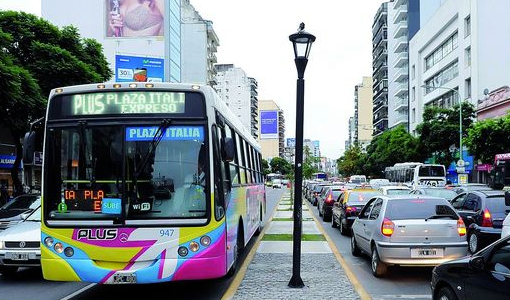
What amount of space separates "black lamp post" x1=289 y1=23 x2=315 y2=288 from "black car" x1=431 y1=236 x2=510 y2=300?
9.44ft

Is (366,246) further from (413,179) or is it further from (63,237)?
(413,179)

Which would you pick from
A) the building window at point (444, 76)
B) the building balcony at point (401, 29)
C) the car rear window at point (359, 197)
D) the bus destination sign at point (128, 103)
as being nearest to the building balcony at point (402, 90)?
the building balcony at point (401, 29)

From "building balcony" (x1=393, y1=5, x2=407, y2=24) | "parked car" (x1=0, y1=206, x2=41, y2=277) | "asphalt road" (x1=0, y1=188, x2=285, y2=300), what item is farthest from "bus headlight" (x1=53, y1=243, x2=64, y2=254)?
"building balcony" (x1=393, y1=5, x2=407, y2=24)

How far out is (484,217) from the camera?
12031mm

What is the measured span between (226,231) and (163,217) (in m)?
1.02

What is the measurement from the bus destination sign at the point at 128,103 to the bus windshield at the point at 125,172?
0.25 metres

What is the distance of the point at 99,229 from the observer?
7004mm

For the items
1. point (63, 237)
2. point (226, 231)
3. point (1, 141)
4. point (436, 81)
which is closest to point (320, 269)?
point (226, 231)

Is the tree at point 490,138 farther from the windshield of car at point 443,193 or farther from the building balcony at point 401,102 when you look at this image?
the building balcony at point 401,102

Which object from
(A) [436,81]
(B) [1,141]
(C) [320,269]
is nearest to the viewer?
(C) [320,269]

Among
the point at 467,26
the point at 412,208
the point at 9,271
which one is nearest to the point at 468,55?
the point at 467,26

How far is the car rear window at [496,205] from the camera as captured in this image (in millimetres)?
12086

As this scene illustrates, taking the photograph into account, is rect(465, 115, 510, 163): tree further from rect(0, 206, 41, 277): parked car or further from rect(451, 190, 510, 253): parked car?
rect(0, 206, 41, 277): parked car

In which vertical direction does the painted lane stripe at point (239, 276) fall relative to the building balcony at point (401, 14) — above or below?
below
